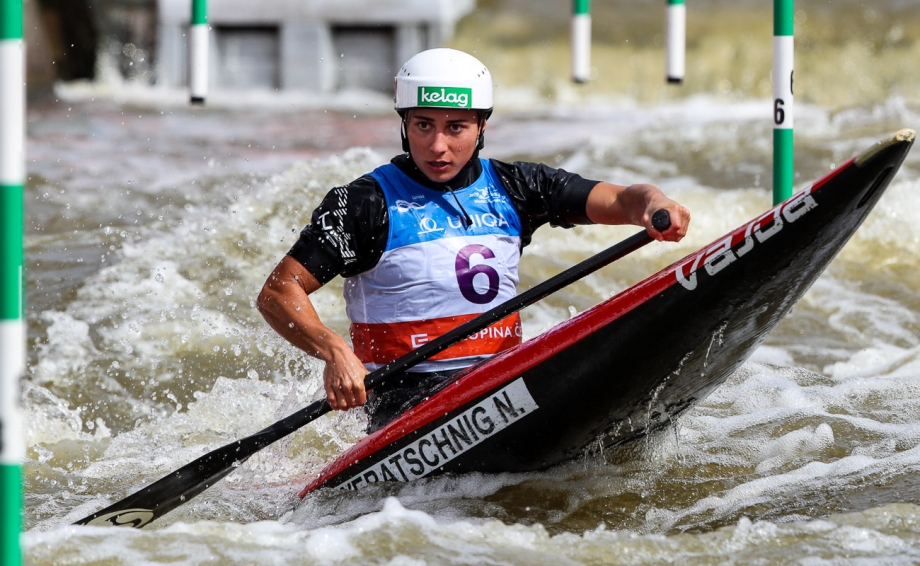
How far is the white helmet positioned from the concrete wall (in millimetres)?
9306

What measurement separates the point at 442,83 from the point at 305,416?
98 cm

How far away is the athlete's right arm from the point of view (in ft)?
9.21

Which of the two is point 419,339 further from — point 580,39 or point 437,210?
point 580,39

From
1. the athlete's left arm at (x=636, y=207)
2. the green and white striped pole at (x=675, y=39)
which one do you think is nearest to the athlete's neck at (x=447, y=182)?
the athlete's left arm at (x=636, y=207)

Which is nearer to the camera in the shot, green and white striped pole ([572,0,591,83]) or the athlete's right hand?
the athlete's right hand

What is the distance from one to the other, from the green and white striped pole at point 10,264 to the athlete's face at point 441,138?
1331mm

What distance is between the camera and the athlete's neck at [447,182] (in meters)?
3.17

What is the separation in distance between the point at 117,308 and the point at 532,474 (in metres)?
3.03

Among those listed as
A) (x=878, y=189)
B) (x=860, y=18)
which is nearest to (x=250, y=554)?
(x=878, y=189)

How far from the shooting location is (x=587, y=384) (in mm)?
2875

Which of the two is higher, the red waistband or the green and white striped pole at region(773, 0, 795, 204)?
the green and white striped pole at region(773, 0, 795, 204)

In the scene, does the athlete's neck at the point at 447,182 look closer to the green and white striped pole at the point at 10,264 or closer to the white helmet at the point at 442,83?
the white helmet at the point at 442,83

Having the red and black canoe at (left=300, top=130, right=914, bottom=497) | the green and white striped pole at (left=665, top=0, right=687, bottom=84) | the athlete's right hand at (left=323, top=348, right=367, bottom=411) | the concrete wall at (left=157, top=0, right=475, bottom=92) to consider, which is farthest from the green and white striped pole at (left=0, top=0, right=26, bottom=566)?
the concrete wall at (left=157, top=0, right=475, bottom=92)

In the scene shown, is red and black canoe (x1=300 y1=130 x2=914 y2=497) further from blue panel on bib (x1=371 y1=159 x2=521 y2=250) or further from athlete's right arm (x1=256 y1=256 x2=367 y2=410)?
blue panel on bib (x1=371 y1=159 x2=521 y2=250)
